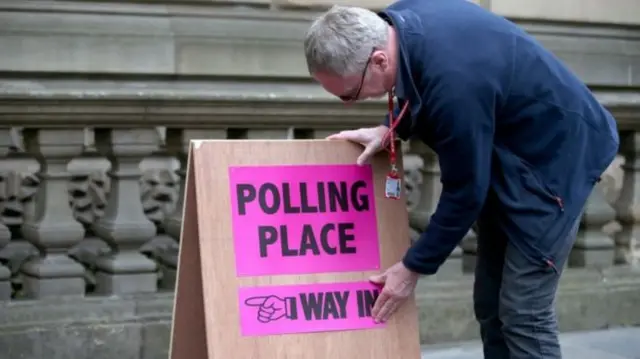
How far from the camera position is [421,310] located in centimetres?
554

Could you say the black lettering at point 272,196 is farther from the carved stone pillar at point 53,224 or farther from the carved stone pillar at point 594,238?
the carved stone pillar at point 594,238

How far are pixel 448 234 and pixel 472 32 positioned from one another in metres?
0.58

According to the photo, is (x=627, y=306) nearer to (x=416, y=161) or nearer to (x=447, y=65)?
(x=416, y=161)

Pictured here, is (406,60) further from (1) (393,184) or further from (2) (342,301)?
(2) (342,301)

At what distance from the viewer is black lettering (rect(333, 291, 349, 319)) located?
356 cm

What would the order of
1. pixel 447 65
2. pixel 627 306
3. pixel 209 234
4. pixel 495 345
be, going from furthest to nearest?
pixel 627 306, pixel 495 345, pixel 209 234, pixel 447 65

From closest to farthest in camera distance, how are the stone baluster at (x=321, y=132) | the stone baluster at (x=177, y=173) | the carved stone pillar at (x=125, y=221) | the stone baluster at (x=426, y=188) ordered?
the carved stone pillar at (x=125, y=221), the stone baluster at (x=177, y=173), the stone baluster at (x=321, y=132), the stone baluster at (x=426, y=188)

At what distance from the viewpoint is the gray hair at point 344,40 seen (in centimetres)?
313

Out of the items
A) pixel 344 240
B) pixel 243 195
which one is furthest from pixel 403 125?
pixel 243 195

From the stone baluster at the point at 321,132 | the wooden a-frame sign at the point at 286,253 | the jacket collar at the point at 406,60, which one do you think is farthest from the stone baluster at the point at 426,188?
the jacket collar at the point at 406,60

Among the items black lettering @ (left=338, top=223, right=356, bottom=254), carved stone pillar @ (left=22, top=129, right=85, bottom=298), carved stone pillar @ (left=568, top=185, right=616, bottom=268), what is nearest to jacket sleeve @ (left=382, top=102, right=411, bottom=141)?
black lettering @ (left=338, top=223, right=356, bottom=254)

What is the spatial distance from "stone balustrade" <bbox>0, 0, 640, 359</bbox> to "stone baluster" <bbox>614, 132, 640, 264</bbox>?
15 centimetres

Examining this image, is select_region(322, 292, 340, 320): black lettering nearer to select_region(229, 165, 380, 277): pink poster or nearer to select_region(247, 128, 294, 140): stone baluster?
select_region(229, 165, 380, 277): pink poster

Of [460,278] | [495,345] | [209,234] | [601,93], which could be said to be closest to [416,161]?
[460,278]
